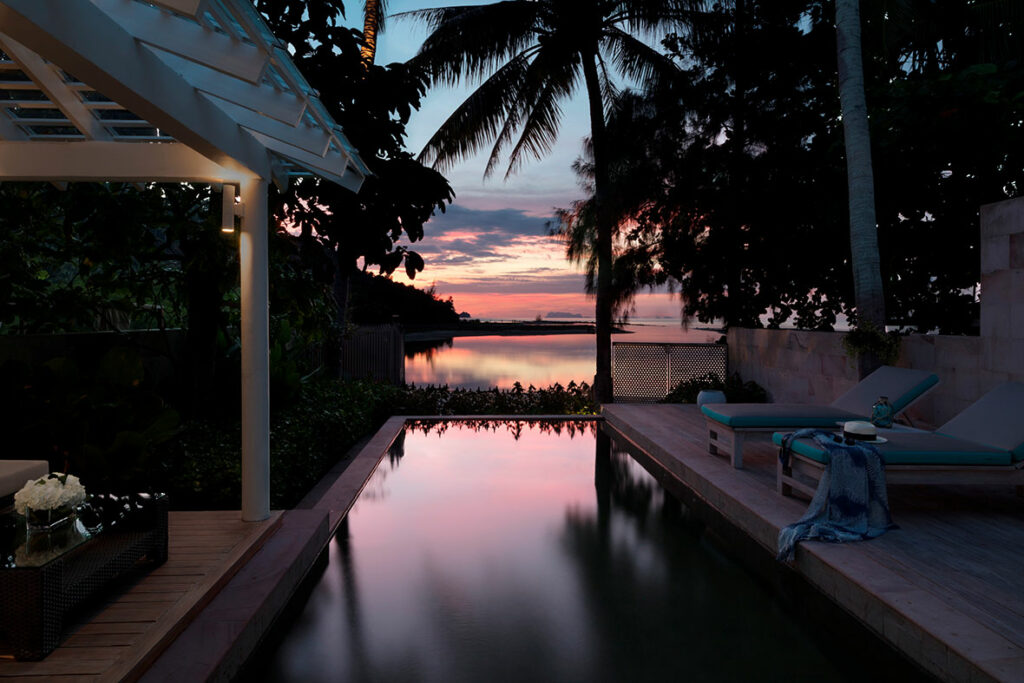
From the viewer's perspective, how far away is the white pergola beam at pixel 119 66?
2059 mm

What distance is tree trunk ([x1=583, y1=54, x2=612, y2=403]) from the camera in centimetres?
1091

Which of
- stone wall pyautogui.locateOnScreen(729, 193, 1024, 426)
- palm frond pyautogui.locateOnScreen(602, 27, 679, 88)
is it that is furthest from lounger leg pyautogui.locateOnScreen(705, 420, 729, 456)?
palm frond pyautogui.locateOnScreen(602, 27, 679, 88)

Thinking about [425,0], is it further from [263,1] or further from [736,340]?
[736,340]

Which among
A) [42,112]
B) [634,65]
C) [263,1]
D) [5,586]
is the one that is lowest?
[5,586]

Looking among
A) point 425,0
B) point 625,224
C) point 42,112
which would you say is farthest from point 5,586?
point 425,0

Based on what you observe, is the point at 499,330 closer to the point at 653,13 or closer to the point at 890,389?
the point at 653,13

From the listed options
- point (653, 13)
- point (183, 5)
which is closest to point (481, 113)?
point (653, 13)

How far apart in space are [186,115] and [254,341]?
1.50m

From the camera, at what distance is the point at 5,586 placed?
98.6 inches

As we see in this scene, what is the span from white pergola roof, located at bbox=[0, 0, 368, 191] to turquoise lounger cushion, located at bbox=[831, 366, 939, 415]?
4.76 metres

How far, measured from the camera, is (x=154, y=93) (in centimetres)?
278

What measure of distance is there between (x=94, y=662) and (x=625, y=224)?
10.5 metres

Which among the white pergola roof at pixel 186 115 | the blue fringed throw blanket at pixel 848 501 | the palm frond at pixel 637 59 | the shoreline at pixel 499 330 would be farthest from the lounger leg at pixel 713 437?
the shoreline at pixel 499 330

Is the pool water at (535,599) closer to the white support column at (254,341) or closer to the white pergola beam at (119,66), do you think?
the white support column at (254,341)
